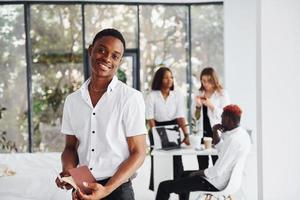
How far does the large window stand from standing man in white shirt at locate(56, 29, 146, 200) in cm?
592

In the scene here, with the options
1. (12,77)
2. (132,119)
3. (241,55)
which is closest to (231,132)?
(132,119)

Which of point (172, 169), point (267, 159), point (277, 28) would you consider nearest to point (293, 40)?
point (277, 28)

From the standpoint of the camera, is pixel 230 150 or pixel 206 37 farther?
pixel 206 37

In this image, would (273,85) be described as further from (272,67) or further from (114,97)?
(114,97)

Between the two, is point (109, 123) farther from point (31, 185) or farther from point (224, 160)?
point (224, 160)

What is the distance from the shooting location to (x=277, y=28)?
2699mm

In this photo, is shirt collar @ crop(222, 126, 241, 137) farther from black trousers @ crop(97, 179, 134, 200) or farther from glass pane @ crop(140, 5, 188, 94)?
glass pane @ crop(140, 5, 188, 94)

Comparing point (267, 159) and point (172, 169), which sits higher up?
point (267, 159)

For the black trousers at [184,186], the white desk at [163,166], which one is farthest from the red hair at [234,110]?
the white desk at [163,166]

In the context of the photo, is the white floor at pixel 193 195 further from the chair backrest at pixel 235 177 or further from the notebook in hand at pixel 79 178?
the notebook in hand at pixel 79 178

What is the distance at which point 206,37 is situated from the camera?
25.6 feet

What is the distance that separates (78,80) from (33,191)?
15.2ft

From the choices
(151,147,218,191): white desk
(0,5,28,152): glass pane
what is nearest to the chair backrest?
(151,147,218,191): white desk

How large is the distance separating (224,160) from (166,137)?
2.87 feet
